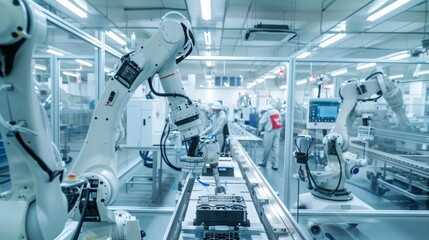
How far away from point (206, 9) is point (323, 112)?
10.2 feet

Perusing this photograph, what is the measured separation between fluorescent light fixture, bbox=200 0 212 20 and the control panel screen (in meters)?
2.70

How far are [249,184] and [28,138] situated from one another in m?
2.20

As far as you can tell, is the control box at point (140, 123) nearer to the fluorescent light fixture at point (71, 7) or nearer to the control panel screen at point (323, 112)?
the fluorescent light fixture at point (71, 7)

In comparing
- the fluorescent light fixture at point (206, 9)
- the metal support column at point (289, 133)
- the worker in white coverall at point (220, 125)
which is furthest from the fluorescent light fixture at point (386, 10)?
the worker in white coverall at point (220, 125)

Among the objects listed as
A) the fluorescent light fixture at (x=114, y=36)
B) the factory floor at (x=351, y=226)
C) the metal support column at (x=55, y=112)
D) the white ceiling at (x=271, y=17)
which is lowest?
the factory floor at (x=351, y=226)

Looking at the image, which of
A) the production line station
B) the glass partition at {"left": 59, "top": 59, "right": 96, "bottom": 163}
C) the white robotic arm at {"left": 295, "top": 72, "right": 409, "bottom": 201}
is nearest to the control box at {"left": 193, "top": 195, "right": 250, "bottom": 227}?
the production line station

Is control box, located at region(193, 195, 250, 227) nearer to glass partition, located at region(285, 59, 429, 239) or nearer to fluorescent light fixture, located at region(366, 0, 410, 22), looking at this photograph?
glass partition, located at region(285, 59, 429, 239)

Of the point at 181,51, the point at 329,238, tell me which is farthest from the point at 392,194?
the point at 181,51

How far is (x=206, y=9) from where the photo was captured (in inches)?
203

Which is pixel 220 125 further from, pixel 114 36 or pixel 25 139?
pixel 25 139

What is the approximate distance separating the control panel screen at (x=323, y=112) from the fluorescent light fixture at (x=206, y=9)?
2703 millimetres

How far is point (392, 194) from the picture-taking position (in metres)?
5.41

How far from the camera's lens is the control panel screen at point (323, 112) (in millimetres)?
4156

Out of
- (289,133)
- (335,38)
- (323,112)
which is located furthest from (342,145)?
(335,38)
